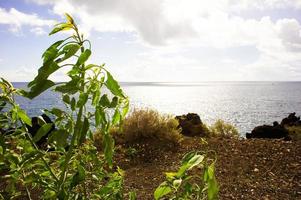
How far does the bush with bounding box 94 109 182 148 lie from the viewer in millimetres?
8406

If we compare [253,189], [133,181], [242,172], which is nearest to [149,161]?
[133,181]

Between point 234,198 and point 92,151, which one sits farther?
point 234,198

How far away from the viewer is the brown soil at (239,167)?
477 cm

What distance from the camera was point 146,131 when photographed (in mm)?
8609

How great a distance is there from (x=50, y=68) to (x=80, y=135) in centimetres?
25

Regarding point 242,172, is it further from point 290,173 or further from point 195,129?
point 195,129

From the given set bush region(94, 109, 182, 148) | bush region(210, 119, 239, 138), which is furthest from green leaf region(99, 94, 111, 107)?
bush region(210, 119, 239, 138)

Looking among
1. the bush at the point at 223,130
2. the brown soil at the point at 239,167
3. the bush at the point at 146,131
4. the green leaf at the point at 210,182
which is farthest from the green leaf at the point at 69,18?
the bush at the point at 223,130

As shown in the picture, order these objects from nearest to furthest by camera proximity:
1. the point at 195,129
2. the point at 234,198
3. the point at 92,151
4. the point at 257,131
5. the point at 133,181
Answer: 1. the point at 92,151
2. the point at 234,198
3. the point at 133,181
4. the point at 195,129
5. the point at 257,131

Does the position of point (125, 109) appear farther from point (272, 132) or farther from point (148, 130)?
point (272, 132)

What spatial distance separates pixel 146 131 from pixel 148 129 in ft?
0.24

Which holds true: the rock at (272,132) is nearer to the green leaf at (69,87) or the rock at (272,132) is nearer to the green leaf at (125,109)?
the green leaf at (125,109)

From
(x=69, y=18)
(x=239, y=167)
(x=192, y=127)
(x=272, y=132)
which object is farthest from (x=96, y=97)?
(x=272, y=132)

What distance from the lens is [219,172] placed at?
5.71 meters
